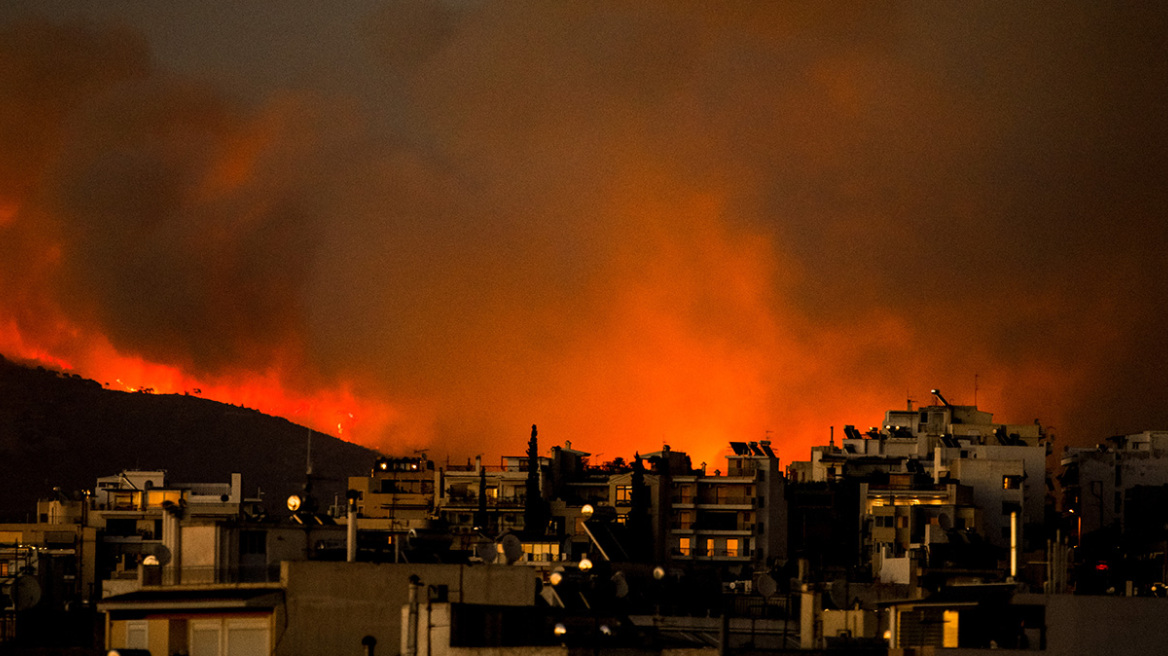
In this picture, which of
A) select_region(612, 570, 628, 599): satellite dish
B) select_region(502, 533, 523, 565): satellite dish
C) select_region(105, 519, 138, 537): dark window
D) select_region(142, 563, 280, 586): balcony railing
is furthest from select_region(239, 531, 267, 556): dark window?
select_region(105, 519, 138, 537): dark window

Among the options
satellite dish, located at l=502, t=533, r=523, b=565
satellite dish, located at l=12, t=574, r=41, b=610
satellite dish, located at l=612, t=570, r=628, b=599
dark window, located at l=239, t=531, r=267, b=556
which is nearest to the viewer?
satellite dish, located at l=502, t=533, r=523, b=565

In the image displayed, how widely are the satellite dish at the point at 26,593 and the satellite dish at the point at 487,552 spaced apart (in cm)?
1253

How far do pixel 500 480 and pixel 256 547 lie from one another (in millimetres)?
67184

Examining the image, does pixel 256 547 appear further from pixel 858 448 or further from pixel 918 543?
pixel 858 448

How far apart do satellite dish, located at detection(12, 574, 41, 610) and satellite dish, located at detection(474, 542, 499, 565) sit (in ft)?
41.1

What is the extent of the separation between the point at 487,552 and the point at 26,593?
13346mm

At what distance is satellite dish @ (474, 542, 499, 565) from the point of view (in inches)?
1787

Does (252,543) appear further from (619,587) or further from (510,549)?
(619,587)

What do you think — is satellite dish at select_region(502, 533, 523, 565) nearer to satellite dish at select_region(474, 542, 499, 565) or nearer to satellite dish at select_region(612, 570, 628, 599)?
satellite dish at select_region(474, 542, 499, 565)

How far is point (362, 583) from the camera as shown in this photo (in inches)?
1676

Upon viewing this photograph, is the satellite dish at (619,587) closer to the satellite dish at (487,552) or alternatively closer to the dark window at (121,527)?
the satellite dish at (487,552)

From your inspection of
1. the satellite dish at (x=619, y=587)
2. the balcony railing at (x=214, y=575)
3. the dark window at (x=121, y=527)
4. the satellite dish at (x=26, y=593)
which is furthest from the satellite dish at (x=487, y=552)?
the dark window at (x=121, y=527)

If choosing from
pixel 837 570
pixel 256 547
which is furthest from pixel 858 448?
pixel 256 547

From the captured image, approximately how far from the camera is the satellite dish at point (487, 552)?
149 ft
